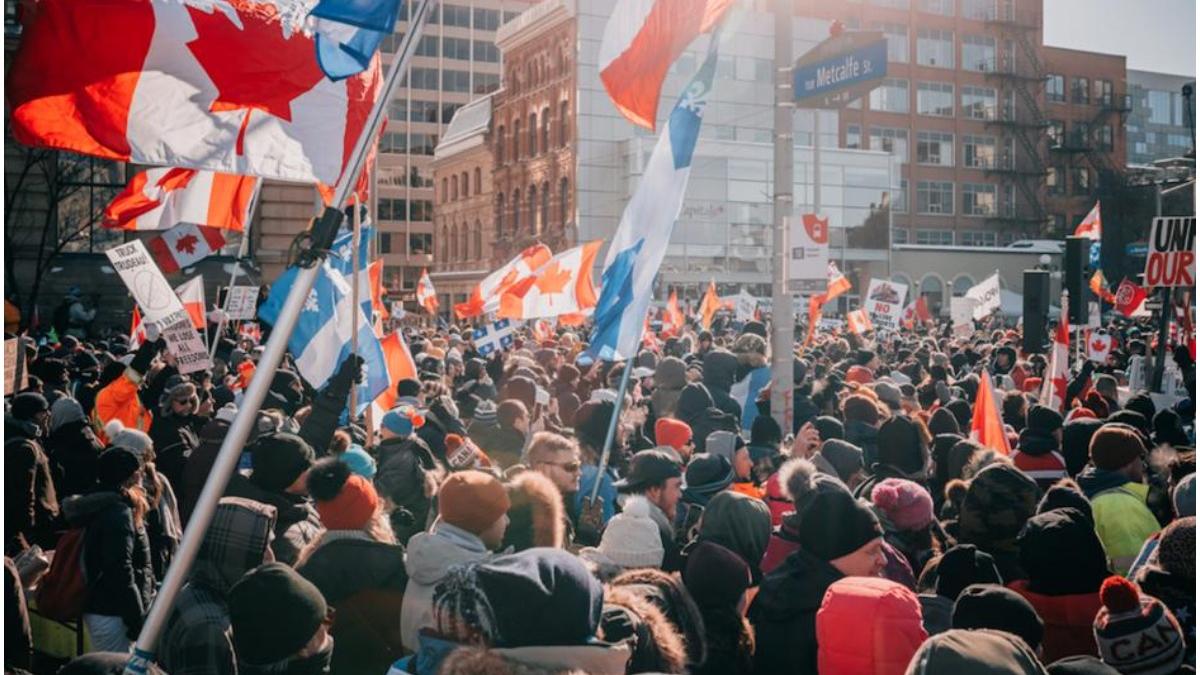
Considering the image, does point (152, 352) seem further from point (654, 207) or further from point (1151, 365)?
point (1151, 365)

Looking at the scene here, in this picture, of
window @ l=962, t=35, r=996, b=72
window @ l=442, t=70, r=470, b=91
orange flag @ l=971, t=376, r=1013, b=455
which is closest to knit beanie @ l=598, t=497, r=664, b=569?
orange flag @ l=971, t=376, r=1013, b=455

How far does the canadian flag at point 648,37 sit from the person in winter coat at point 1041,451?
331 centimetres

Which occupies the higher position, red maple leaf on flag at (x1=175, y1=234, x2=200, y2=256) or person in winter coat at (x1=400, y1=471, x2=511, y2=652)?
red maple leaf on flag at (x1=175, y1=234, x2=200, y2=256)

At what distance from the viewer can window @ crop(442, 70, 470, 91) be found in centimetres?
9462

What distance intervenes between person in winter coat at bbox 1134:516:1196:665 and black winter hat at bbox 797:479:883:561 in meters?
1.12

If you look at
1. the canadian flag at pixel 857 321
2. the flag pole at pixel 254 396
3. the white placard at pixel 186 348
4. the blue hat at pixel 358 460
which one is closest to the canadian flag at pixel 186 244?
the white placard at pixel 186 348

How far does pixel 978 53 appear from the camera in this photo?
250ft

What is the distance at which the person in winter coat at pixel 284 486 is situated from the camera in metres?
5.81

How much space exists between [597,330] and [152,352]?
19.3ft

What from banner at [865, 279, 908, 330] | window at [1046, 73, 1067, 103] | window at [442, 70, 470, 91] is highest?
window at [442, 70, 470, 91]

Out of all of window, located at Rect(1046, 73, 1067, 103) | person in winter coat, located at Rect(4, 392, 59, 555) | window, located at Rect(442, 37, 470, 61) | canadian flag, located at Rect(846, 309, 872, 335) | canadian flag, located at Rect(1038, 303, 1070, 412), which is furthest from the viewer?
window, located at Rect(442, 37, 470, 61)

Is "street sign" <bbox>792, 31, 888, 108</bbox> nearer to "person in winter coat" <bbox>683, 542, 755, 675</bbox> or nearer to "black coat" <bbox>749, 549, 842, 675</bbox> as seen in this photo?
"black coat" <bbox>749, 549, 842, 675</bbox>

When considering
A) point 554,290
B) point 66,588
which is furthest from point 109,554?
point 554,290

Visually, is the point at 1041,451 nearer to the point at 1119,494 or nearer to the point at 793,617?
the point at 1119,494
